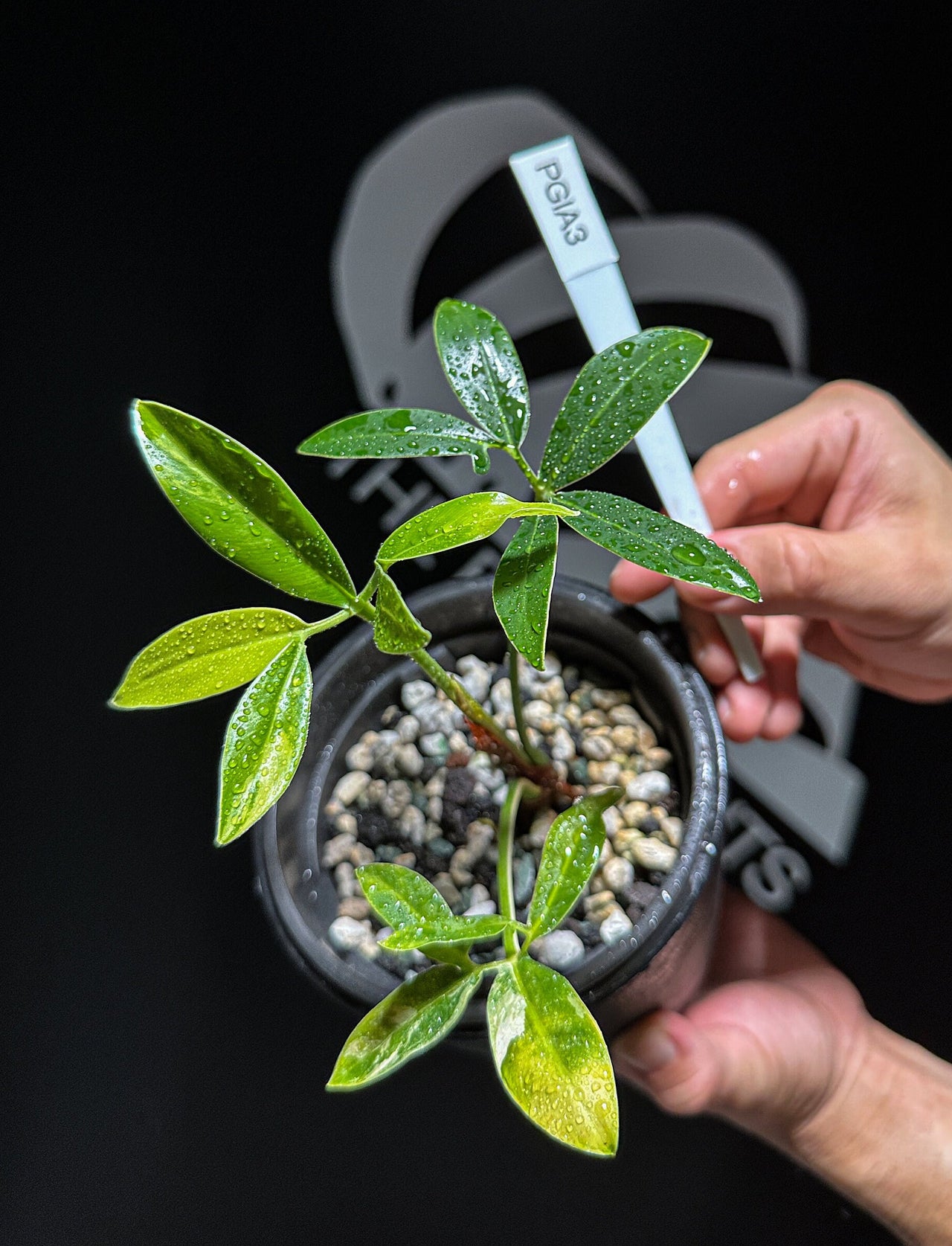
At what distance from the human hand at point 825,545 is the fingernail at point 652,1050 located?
29 centimetres

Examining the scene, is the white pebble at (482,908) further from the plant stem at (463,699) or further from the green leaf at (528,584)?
the green leaf at (528,584)

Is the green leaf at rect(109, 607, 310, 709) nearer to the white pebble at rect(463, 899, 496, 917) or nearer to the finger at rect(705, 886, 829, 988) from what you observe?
the white pebble at rect(463, 899, 496, 917)

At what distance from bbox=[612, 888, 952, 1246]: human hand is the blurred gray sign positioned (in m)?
0.21

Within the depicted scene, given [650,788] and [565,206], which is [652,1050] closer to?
[650,788]

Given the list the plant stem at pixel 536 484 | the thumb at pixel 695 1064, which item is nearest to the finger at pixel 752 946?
the thumb at pixel 695 1064

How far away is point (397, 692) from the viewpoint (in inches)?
30.5

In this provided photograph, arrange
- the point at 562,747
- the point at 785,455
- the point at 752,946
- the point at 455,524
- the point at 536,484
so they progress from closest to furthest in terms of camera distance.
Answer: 1. the point at 455,524
2. the point at 536,484
3. the point at 562,747
4. the point at 785,455
5. the point at 752,946

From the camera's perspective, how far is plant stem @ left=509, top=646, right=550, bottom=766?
589 millimetres

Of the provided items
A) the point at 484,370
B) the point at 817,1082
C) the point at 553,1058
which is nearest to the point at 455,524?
the point at 484,370

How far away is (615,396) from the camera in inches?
20.6

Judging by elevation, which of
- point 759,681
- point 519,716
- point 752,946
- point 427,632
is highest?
point 427,632

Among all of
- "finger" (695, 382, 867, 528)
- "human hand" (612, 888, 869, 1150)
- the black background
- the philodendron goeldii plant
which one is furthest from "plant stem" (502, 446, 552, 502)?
the black background

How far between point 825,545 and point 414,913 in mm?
429

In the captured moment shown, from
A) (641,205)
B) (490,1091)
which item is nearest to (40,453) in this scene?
(641,205)
